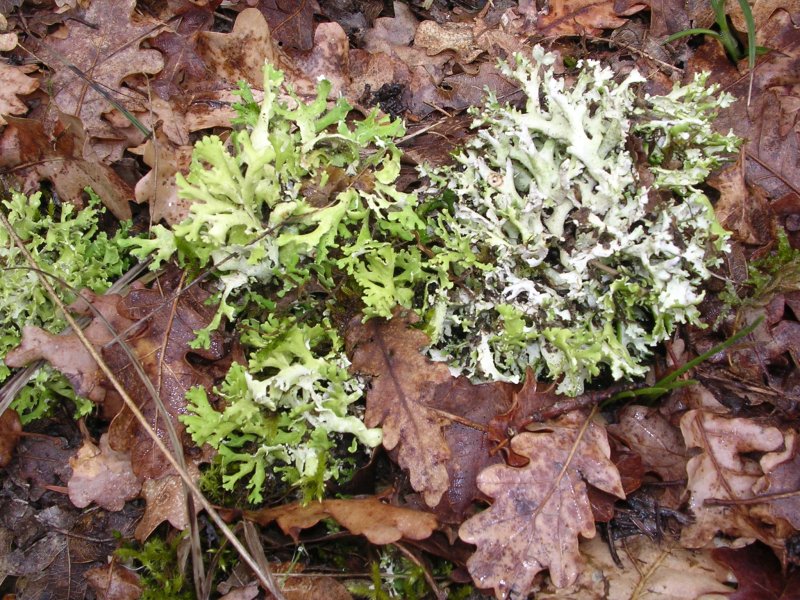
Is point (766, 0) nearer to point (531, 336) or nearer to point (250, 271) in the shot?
point (531, 336)

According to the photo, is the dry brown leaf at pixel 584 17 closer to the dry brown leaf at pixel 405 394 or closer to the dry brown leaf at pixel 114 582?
the dry brown leaf at pixel 405 394

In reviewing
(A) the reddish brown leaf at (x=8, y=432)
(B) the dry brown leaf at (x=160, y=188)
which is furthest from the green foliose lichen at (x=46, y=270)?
(B) the dry brown leaf at (x=160, y=188)

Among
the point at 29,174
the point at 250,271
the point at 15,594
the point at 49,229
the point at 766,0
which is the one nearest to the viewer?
the point at 250,271

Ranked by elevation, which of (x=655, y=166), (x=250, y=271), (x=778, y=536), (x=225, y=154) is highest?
(x=225, y=154)

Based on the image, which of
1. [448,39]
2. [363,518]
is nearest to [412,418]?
[363,518]

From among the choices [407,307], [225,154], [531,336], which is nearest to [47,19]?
[225,154]

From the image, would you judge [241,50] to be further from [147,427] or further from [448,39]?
[147,427]

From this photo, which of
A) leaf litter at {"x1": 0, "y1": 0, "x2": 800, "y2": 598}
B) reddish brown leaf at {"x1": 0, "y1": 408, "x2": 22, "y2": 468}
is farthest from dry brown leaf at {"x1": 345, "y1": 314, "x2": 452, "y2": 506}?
reddish brown leaf at {"x1": 0, "y1": 408, "x2": 22, "y2": 468}
